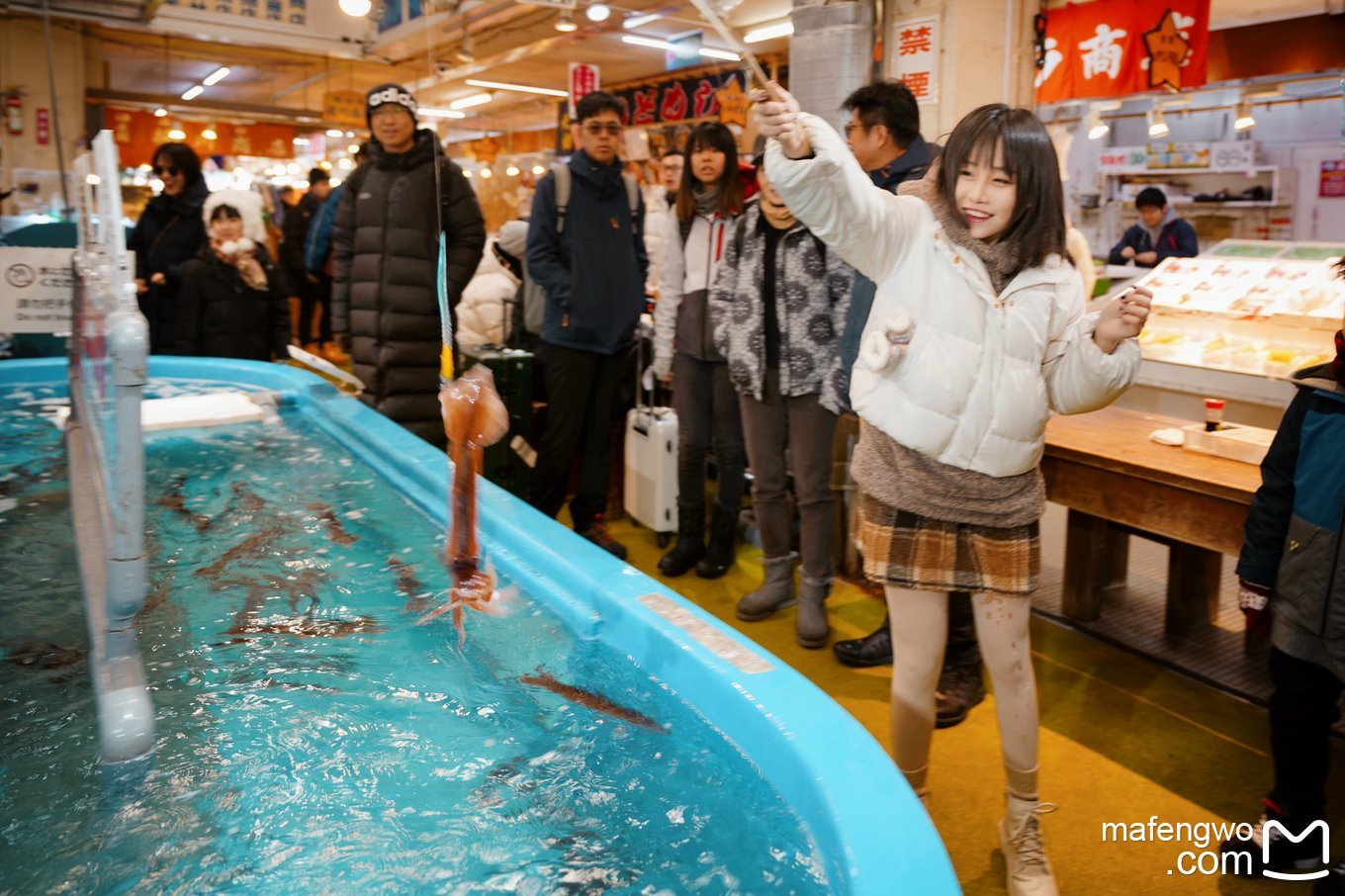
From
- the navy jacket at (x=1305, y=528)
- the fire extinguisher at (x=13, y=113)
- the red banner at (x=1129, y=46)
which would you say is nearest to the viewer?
the navy jacket at (x=1305, y=528)

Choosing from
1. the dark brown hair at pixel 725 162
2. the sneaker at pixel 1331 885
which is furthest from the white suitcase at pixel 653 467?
the sneaker at pixel 1331 885

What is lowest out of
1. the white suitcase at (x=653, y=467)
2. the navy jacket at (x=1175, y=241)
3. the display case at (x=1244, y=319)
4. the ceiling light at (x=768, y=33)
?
the white suitcase at (x=653, y=467)

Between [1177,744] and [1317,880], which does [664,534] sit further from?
[1317,880]

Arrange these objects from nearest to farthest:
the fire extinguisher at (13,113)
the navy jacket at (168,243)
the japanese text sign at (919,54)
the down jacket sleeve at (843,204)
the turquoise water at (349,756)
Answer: the turquoise water at (349,756) → the down jacket sleeve at (843,204) → the japanese text sign at (919,54) → the navy jacket at (168,243) → the fire extinguisher at (13,113)

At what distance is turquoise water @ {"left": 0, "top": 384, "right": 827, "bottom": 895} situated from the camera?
1.55 meters

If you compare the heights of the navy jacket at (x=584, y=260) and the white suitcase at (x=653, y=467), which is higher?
the navy jacket at (x=584, y=260)

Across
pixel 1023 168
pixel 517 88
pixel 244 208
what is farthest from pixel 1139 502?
pixel 517 88

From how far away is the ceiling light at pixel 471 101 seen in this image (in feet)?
50.9

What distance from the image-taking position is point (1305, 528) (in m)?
2.13

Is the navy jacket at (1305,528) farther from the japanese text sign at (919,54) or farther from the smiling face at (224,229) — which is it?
the smiling face at (224,229)

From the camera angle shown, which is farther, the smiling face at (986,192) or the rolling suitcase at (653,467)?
the rolling suitcase at (653,467)

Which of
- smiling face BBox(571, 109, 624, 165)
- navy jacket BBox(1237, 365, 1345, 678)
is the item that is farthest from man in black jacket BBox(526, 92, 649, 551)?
navy jacket BBox(1237, 365, 1345, 678)

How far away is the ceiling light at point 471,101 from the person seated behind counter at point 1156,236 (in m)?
10.2

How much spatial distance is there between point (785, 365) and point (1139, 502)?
120 cm
